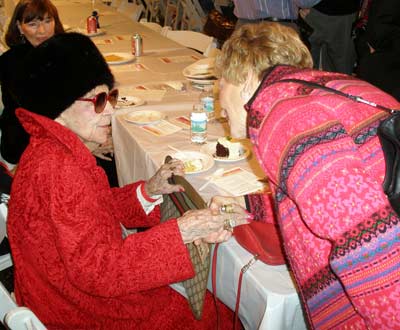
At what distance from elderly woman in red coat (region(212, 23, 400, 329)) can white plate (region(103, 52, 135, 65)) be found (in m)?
2.08

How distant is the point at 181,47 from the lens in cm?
355

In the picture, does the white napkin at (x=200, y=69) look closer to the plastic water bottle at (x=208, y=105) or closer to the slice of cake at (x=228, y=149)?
the plastic water bottle at (x=208, y=105)

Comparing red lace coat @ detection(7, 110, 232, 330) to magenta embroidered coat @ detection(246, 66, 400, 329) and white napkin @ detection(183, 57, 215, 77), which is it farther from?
white napkin @ detection(183, 57, 215, 77)

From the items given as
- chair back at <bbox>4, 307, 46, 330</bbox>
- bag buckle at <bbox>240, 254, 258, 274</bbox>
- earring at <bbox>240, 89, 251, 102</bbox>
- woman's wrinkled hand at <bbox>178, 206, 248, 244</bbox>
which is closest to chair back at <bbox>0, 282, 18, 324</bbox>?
chair back at <bbox>4, 307, 46, 330</bbox>

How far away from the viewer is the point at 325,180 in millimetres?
759

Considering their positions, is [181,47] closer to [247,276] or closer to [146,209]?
[146,209]

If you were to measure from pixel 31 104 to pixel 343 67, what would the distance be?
11.3ft

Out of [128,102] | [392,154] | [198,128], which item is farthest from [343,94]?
[128,102]

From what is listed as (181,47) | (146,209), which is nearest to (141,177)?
(146,209)

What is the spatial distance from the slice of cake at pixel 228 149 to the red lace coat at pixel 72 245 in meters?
0.62

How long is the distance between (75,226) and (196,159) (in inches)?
30.0

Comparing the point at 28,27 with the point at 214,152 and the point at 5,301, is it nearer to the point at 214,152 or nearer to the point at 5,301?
the point at 214,152

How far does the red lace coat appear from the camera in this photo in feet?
3.42

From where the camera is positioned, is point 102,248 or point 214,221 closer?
point 102,248
